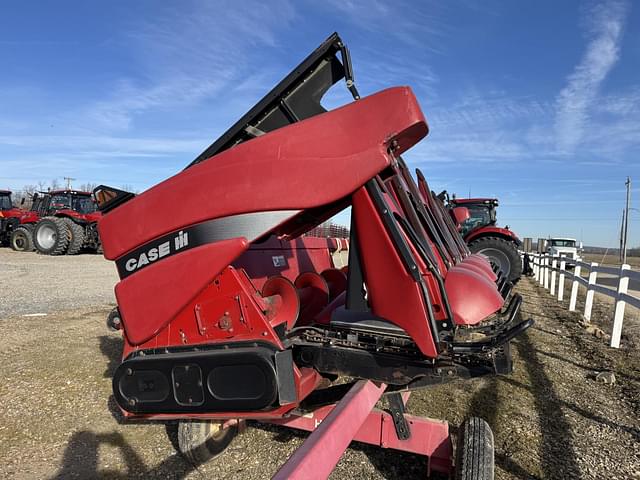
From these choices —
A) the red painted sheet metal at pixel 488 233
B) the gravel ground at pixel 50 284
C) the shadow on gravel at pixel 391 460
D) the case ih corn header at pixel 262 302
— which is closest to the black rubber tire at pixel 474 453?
the case ih corn header at pixel 262 302

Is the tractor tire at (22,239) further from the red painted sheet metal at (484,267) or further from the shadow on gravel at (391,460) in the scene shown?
the red painted sheet metal at (484,267)

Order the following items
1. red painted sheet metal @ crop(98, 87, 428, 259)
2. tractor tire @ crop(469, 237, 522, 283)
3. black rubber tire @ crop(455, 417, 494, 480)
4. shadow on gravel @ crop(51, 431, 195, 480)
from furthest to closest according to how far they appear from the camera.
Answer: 1. tractor tire @ crop(469, 237, 522, 283)
2. shadow on gravel @ crop(51, 431, 195, 480)
3. black rubber tire @ crop(455, 417, 494, 480)
4. red painted sheet metal @ crop(98, 87, 428, 259)

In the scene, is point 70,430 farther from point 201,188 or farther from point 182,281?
point 201,188

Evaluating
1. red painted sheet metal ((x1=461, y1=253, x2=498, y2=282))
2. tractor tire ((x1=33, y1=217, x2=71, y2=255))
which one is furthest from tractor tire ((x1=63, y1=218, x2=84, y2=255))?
red painted sheet metal ((x1=461, y1=253, x2=498, y2=282))

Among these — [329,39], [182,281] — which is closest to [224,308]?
[182,281]

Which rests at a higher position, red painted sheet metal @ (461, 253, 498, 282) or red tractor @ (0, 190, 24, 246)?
red painted sheet metal @ (461, 253, 498, 282)

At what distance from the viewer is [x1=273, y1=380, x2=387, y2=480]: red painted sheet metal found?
1.43 m

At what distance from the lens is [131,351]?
2.46 m

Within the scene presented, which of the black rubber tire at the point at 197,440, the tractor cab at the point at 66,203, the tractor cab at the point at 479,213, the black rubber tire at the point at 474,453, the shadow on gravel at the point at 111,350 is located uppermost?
the tractor cab at the point at 479,213

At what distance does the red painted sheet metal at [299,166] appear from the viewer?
6.79ft

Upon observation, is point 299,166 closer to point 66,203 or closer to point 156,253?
point 156,253

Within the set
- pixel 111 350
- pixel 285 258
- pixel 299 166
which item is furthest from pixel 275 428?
pixel 111 350

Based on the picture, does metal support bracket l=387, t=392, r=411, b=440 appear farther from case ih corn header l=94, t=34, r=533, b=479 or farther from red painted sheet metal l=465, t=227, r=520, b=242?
red painted sheet metal l=465, t=227, r=520, b=242

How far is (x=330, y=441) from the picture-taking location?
167 centimetres
